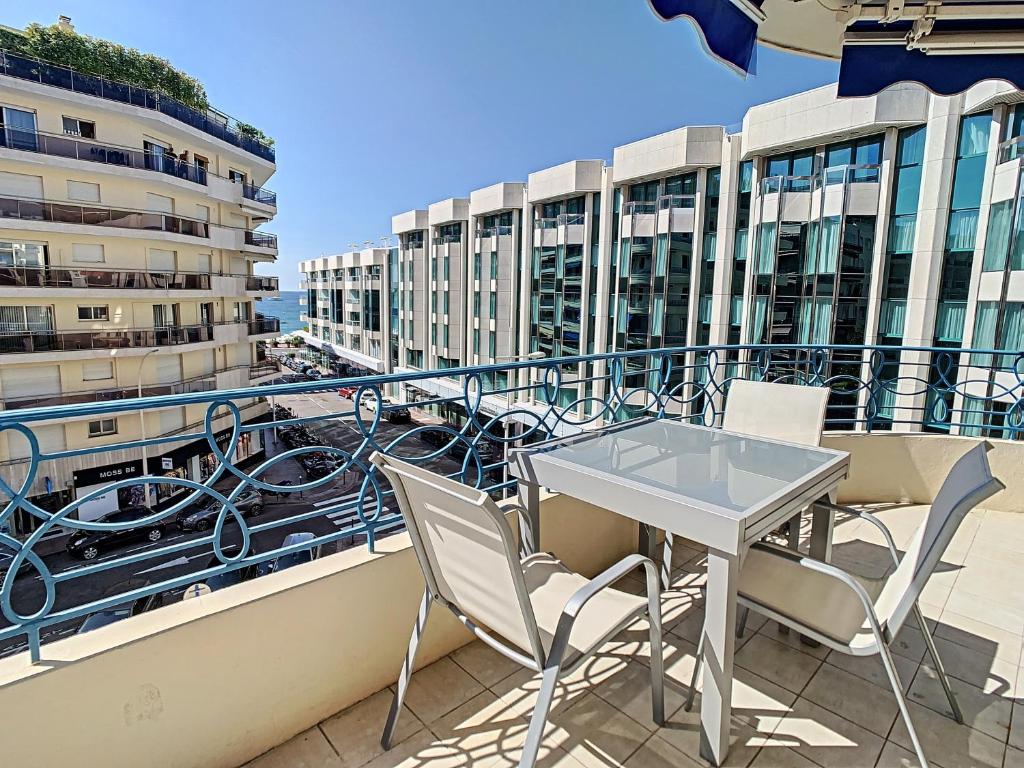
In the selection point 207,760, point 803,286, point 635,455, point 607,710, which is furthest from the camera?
point 803,286

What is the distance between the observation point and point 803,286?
46.0 feet

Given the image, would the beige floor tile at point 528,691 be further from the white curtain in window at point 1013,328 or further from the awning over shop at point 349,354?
the awning over shop at point 349,354

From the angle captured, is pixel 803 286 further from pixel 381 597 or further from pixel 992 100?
pixel 381 597

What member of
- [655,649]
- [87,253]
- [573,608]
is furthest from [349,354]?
[573,608]

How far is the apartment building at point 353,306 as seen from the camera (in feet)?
114

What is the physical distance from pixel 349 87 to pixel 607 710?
2958 cm

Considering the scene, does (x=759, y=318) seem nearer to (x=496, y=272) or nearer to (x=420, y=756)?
(x=496, y=272)

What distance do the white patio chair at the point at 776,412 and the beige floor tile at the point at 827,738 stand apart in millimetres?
819

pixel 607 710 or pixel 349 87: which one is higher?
pixel 349 87

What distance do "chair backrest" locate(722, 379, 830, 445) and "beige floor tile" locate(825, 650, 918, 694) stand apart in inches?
40.8

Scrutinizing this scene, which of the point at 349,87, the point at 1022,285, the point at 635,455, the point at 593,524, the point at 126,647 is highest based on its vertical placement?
the point at 349,87

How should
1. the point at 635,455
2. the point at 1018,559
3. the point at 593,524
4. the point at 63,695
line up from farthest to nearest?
the point at 1018,559 → the point at 593,524 → the point at 635,455 → the point at 63,695

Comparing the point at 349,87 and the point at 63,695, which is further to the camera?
the point at 349,87

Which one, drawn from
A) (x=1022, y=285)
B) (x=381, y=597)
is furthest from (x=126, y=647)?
(x=1022, y=285)
